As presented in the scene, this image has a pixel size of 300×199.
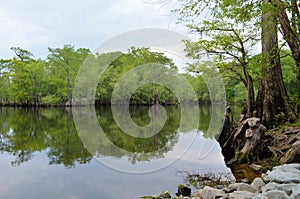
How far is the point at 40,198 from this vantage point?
209 inches

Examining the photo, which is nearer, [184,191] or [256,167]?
[184,191]

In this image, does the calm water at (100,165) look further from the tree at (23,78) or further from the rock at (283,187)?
the tree at (23,78)

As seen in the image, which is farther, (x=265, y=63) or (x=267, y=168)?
(x=265, y=63)

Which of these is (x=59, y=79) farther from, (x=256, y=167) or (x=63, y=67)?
(x=256, y=167)

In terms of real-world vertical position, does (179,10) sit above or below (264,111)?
above

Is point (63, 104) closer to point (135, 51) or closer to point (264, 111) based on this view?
point (135, 51)

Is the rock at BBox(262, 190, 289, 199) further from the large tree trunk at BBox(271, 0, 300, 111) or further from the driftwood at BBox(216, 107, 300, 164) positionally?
the large tree trunk at BBox(271, 0, 300, 111)

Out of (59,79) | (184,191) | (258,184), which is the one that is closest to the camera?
(258,184)

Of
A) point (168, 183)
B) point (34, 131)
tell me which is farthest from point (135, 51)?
point (168, 183)

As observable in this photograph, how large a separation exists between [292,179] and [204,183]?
2138 millimetres

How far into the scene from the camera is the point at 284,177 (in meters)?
4.18

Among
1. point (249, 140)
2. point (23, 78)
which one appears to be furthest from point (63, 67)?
point (249, 140)

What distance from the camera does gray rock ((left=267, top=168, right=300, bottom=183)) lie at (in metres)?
4.03

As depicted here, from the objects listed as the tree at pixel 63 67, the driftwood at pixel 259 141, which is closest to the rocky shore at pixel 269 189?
the driftwood at pixel 259 141
